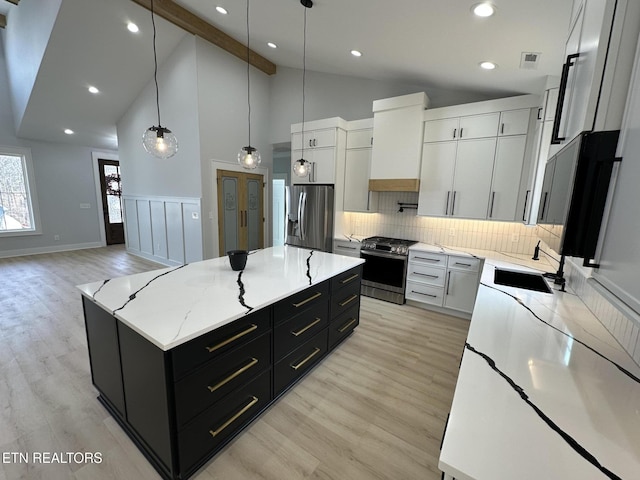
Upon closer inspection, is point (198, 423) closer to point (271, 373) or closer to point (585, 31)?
point (271, 373)

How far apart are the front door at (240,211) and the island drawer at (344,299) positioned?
3.04m

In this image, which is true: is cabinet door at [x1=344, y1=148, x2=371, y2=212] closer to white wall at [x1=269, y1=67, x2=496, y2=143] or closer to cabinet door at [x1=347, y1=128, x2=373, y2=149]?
cabinet door at [x1=347, y1=128, x2=373, y2=149]

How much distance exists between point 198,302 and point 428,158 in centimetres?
319

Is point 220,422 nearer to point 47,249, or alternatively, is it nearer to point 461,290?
point 461,290

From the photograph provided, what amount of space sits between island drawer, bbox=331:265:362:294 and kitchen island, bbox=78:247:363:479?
158mm

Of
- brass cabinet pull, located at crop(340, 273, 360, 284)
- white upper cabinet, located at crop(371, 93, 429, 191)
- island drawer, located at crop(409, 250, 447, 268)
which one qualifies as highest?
white upper cabinet, located at crop(371, 93, 429, 191)

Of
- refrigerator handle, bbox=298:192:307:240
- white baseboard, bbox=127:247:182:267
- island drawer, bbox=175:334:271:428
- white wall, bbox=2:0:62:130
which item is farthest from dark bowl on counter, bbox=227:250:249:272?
white wall, bbox=2:0:62:130

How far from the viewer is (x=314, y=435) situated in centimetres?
170

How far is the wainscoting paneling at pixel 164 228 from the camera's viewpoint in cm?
479

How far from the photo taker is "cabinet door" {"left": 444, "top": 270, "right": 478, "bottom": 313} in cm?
320

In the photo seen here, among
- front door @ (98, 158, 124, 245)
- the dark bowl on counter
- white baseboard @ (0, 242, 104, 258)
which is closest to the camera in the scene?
the dark bowl on counter

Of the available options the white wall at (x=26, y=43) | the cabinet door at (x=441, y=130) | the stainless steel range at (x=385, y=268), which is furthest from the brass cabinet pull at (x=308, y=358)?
the white wall at (x=26, y=43)

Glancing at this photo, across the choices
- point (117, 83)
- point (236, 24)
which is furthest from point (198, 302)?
point (117, 83)

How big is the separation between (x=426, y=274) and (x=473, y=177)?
131 centimetres
